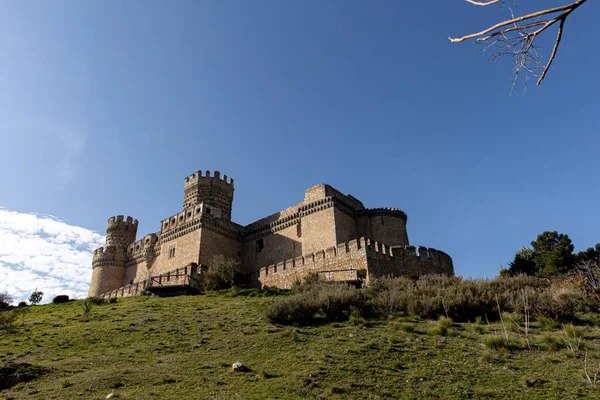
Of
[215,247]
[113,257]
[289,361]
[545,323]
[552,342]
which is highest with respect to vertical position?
[113,257]

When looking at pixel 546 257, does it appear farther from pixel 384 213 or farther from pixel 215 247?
pixel 215 247

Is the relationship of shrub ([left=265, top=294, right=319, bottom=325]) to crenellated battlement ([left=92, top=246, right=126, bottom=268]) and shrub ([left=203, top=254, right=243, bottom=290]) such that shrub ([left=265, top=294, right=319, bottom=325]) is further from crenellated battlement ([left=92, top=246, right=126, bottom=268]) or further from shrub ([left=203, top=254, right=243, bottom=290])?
crenellated battlement ([left=92, top=246, right=126, bottom=268])

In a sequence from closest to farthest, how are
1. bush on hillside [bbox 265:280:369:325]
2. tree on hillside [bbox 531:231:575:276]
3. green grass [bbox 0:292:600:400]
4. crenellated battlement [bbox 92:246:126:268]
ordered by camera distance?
green grass [bbox 0:292:600:400]
bush on hillside [bbox 265:280:369:325]
tree on hillside [bbox 531:231:575:276]
crenellated battlement [bbox 92:246:126:268]

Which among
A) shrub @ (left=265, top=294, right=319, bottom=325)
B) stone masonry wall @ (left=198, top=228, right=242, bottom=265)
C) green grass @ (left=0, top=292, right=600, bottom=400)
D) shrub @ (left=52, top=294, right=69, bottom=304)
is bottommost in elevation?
green grass @ (left=0, top=292, right=600, bottom=400)

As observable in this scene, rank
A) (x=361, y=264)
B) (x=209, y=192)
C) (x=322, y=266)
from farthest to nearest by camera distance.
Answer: (x=209, y=192)
(x=322, y=266)
(x=361, y=264)

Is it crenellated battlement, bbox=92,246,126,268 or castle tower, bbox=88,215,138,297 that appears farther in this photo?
crenellated battlement, bbox=92,246,126,268

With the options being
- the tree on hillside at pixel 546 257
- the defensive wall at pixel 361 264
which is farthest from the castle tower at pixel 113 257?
the tree on hillside at pixel 546 257

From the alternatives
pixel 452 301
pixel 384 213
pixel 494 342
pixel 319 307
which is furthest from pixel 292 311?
pixel 384 213

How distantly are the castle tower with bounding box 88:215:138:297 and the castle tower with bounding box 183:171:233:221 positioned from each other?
830cm

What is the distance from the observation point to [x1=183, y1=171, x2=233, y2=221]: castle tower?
3562 cm

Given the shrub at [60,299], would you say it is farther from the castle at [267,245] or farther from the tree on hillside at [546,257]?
the tree on hillside at [546,257]

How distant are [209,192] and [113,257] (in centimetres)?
1070

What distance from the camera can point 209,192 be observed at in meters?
36.0

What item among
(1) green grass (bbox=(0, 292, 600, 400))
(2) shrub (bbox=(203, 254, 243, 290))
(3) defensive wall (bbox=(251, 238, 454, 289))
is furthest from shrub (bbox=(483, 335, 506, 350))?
(2) shrub (bbox=(203, 254, 243, 290))
